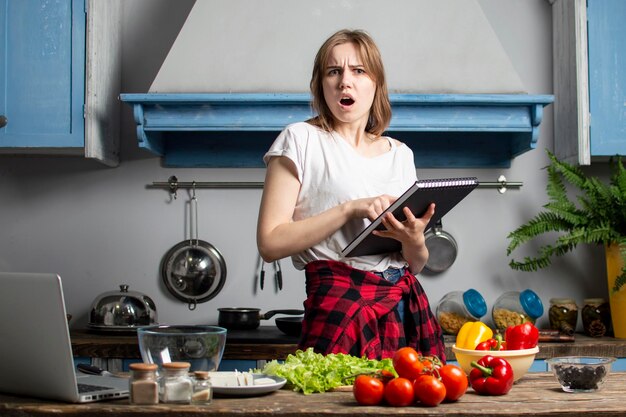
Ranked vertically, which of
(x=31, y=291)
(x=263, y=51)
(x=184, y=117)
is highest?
(x=263, y=51)

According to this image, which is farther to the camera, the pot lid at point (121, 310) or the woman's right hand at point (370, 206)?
the pot lid at point (121, 310)

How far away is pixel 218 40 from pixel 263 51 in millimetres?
175

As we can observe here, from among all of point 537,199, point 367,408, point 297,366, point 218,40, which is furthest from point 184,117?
point 367,408

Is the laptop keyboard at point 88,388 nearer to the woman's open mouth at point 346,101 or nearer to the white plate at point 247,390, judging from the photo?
the white plate at point 247,390

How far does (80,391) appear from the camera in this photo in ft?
4.07

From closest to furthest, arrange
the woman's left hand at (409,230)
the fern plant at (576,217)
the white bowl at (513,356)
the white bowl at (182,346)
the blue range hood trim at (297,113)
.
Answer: the white bowl at (182,346), the white bowl at (513,356), the woman's left hand at (409,230), the blue range hood trim at (297,113), the fern plant at (576,217)

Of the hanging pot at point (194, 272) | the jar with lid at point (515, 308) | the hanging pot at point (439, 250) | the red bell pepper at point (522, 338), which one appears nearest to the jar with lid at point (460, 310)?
the jar with lid at point (515, 308)

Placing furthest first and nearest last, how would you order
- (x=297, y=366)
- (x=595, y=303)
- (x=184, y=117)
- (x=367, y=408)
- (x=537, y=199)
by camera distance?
1. (x=537, y=199)
2. (x=595, y=303)
3. (x=184, y=117)
4. (x=297, y=366)
5. (x=367, y=408)

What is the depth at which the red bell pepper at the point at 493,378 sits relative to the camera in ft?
4.25

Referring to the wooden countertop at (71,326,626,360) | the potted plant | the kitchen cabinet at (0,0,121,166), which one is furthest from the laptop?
the potted plant

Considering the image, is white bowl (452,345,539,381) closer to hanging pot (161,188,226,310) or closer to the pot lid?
the pot lid

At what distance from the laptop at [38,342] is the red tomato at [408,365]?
1.43 feet

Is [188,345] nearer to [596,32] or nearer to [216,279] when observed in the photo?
[216,279]

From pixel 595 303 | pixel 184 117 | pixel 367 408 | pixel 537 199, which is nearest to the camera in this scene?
pixel 367 408
